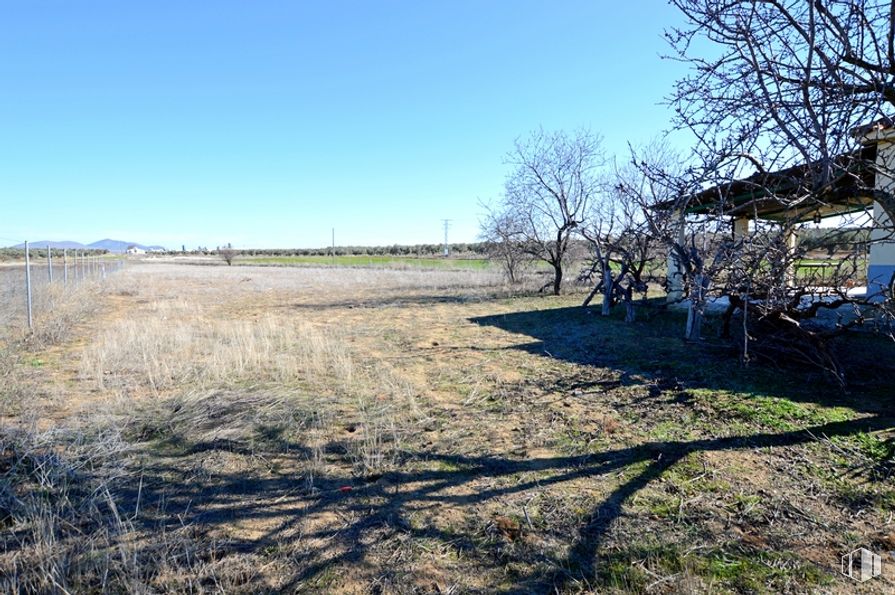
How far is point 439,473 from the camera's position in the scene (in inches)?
140

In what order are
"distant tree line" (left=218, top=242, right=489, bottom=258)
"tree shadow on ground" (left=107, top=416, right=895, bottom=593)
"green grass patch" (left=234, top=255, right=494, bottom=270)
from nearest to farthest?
"tree shadow on ground" (left=107, top=416, right=895, bottom=593)
"green grass patch" (left=234, top=255, right=494, bottom=270)
"distant tree line" (left=218, top=242, right=489, bottom=258)

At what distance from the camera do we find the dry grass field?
2471mm

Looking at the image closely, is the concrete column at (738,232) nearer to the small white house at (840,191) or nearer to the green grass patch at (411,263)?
the small white house at (840,191)

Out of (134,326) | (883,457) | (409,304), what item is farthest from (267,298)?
(883,457)

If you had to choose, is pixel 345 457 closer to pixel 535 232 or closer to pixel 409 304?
pixel 409 304

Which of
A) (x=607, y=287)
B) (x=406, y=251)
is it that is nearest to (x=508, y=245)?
(x=607, y=287)

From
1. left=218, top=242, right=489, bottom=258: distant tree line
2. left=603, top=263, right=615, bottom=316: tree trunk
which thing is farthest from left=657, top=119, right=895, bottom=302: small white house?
left=218, top=242, right=489, bottom=258: distant tree line

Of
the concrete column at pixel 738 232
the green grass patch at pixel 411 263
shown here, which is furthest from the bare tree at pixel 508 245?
the concrete column at pixel 738 232

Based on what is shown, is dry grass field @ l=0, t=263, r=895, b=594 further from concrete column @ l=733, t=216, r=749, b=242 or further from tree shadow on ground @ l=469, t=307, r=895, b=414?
concrete column @ l=733, t=216, r=749, b=242

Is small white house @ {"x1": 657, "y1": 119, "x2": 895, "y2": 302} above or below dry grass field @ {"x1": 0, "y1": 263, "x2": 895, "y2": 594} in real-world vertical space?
above

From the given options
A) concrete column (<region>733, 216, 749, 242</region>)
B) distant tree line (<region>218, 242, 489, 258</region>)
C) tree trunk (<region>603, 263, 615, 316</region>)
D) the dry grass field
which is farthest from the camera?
distant tree line (<region>218, 242, 489, 258</region>)

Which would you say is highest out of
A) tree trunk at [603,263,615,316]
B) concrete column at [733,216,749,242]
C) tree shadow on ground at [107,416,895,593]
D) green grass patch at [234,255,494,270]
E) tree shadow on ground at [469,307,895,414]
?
green grass patch at [234,255,494,270]

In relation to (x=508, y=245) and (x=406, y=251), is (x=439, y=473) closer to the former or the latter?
(x=508, y=245)

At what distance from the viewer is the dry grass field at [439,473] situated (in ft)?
8.11
